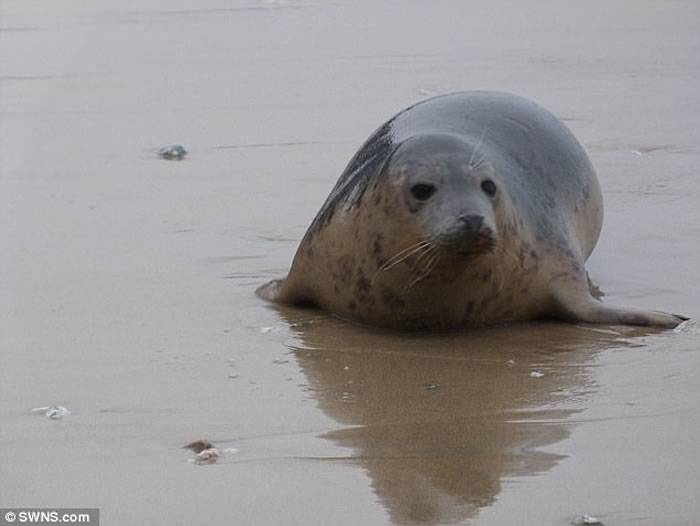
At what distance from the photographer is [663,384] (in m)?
4.12

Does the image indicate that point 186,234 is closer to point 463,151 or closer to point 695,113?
point 463,151

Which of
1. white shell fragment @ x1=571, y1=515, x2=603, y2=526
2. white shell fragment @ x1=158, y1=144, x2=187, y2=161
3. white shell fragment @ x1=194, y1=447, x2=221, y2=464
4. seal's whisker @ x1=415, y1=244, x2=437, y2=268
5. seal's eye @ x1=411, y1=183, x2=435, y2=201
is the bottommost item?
white shell fragment @ x1=571, y1=515, x2=603, y2=526

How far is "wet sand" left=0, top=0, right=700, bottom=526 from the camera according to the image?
340 cm

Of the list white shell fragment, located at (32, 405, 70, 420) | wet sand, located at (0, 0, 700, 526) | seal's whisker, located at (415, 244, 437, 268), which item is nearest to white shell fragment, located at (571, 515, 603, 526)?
wet sand, located at (0, 0, 700, 526)

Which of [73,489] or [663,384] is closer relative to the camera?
[73,489]

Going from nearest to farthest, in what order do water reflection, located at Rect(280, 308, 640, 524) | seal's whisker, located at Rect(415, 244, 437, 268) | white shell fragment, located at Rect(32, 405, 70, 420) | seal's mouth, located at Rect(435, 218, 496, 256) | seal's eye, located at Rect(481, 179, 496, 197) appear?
water reflection, located at Rect(280, 308, 640, 524) → white shell fragment, located at Rect(32, 405, 70, 420) → seal's mouth, located at Rect(435, 218, 496, 256) → seal's whisker, located at Rect(415, 244, 437, 268) → seal's eye, located at Rect(481, 179, 496, 197)

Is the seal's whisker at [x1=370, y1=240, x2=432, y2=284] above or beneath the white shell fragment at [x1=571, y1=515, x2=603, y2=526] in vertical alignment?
above

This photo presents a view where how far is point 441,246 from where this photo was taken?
461 cm

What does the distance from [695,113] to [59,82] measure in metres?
3.72

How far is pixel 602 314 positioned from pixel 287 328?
0.97 m

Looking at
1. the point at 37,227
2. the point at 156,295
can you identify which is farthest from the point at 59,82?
the point at 156,295

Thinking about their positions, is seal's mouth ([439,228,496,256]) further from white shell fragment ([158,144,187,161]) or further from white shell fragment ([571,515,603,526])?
white shell fragment ([158,144,187,161])

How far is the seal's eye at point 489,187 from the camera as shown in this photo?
483 cm

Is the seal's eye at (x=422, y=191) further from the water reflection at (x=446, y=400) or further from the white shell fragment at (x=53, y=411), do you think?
the white shell fragment at (x=53, y=411)
